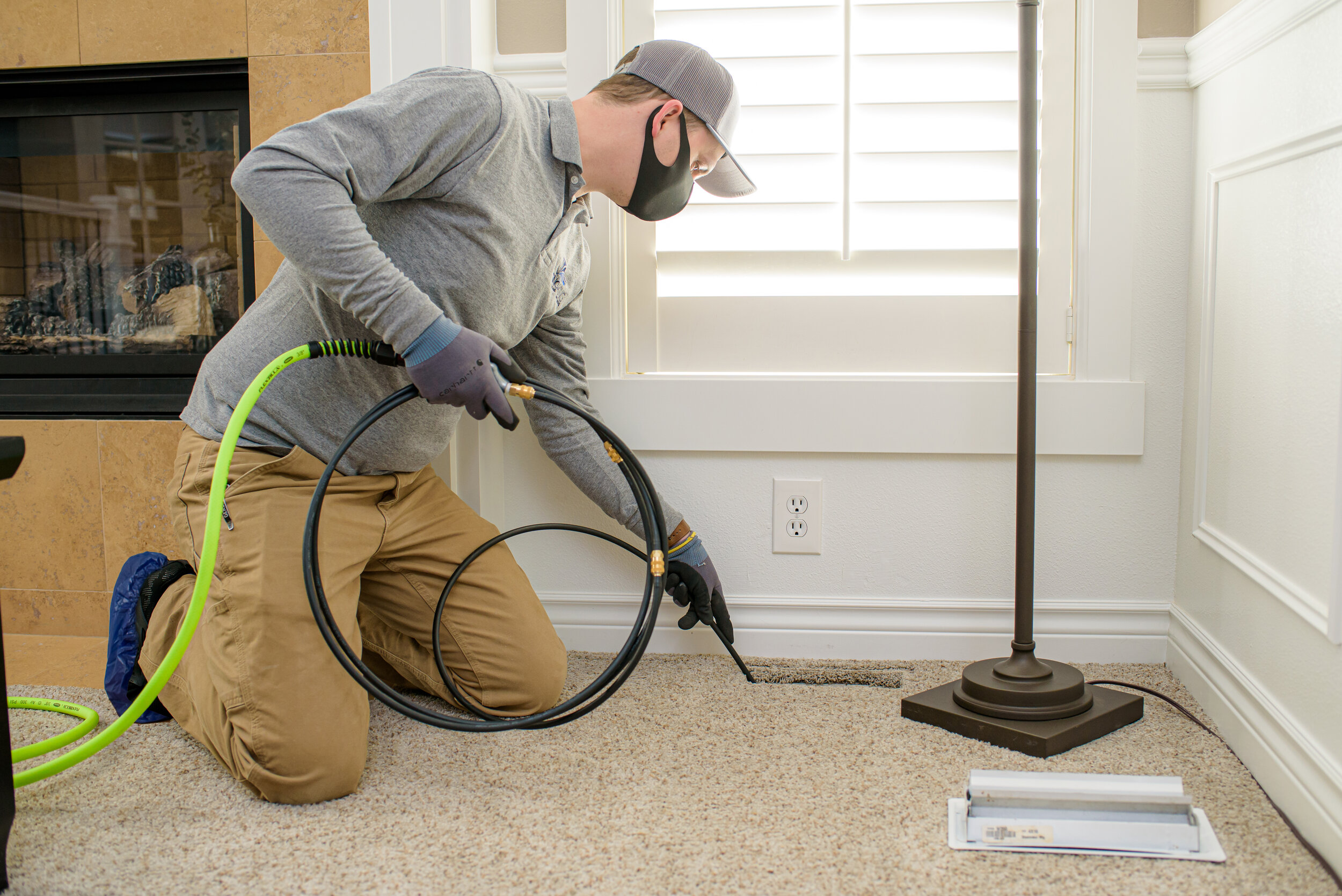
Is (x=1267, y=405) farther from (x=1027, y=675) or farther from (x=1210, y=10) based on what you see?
(x=1210, y=10)

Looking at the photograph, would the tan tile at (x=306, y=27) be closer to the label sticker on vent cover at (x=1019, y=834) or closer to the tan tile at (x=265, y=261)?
the tan tile at (x=265, y=261)

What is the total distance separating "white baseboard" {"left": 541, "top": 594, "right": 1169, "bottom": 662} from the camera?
1604mm

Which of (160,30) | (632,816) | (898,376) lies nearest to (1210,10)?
(898,376)

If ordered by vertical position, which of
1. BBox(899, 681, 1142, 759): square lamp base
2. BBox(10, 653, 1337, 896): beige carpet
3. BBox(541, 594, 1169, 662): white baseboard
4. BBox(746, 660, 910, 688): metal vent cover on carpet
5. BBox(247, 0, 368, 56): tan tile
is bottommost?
BBox(10, 653, 1337, 896): beige carpet

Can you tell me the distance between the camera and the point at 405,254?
4.05ft

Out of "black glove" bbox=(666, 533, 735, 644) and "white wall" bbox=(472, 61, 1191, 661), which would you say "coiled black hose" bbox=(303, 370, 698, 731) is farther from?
"white wall" bbox=(472, 61, 1191, 661)

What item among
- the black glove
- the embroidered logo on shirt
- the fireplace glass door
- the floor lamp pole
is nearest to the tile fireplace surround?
the fireplace glass door

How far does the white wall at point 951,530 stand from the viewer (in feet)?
5.10

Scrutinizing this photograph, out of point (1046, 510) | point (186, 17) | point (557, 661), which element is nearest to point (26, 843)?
point (557, 661)

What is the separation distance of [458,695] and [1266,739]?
1.14 metres

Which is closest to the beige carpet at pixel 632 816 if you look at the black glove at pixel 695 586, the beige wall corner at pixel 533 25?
the black glove at pixel 695 586

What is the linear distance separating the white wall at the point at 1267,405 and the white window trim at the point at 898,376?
0.41ft

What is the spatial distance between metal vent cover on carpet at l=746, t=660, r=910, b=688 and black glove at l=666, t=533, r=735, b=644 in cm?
13

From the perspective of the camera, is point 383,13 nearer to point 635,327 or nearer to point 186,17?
point 186,17
